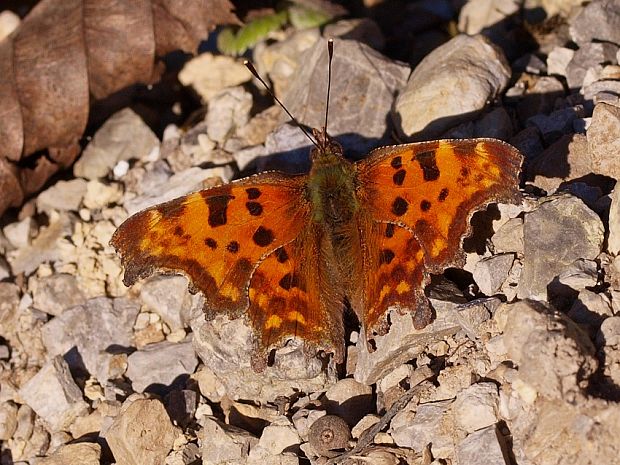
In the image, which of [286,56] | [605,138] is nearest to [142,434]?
[605,138]

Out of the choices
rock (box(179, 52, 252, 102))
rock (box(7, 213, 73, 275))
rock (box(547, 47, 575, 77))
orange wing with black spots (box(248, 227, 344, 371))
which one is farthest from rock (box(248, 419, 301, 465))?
rock (box(179, 52, 252, 102))

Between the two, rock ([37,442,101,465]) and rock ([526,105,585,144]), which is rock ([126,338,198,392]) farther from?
rock ([526,105,585,144])

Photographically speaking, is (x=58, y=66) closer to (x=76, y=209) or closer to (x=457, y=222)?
(x=76, y=209)

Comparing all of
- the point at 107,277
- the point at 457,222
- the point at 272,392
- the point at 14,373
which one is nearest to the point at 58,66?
the point at 107,277

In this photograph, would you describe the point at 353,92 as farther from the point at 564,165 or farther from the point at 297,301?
the point at 297,301

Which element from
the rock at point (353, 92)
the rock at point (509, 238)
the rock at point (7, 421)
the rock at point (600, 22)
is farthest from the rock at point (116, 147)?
the rock at point (600, 22)

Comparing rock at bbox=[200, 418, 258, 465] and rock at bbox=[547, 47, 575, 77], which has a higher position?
rock at bbox=[547, 47, 575, 77]

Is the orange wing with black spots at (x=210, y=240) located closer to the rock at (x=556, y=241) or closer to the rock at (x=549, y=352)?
the rock at (x=556, y=241)
